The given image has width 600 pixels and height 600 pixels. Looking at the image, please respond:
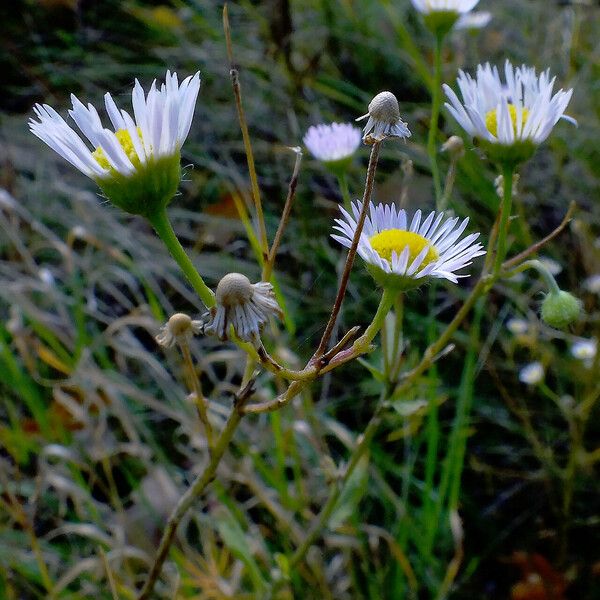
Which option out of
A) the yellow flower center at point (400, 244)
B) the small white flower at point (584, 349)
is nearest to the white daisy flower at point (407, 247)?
the yellow flower center at point (400, 244)

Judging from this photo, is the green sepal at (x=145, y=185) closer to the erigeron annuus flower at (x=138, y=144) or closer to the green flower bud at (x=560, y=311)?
the erigeron annuus flower at (x=138, y=144)

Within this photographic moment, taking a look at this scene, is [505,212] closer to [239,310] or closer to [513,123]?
[513,123]

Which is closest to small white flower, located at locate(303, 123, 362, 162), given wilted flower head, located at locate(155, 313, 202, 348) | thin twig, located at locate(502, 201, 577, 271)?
thin twig, located at locate(502, 201, 577, 271)

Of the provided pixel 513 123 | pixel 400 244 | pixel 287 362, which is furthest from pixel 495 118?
pixel 287 362

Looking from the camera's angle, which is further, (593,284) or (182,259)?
(593,284)

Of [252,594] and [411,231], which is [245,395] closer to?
[411,231]

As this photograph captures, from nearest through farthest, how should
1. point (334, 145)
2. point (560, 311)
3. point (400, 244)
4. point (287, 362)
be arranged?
point (400, 244) → point (560, 311) → point (334, 145) → point (287, 362)

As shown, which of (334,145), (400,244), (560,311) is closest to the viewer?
(400,244)
